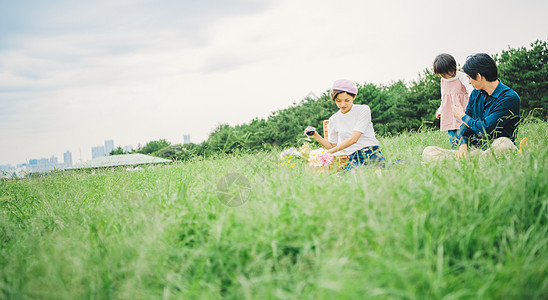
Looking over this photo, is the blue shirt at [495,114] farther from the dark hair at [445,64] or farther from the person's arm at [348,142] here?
the person's arm at [348,142]

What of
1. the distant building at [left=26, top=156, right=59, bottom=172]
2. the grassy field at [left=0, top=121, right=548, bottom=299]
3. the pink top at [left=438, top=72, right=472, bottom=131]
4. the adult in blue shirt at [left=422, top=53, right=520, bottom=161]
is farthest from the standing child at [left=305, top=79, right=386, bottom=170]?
the distant building at [left=26, top=156, right=59, bottom=172]

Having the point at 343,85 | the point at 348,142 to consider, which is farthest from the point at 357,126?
the point at 343,85

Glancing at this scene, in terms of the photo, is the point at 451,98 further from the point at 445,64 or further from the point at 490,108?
the point at 490,108

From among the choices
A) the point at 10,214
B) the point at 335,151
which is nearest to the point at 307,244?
the point at 335,151

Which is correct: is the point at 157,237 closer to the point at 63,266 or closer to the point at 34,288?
the point at 63,266

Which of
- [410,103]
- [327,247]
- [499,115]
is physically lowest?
[327,247]

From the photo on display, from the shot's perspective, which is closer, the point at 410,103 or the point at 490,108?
the point at 490,108

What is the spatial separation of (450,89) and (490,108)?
1231 millimetres

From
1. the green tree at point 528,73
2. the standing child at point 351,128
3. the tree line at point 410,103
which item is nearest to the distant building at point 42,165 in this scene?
the standing child at point 351,128

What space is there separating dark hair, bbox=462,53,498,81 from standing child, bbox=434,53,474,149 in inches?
33.1

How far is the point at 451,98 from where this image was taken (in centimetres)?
497

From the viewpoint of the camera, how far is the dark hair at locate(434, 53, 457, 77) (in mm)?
4594

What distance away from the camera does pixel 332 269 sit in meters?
1.65

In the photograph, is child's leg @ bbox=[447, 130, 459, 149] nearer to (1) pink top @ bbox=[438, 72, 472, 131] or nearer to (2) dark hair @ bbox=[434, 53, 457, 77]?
(1) pink top @ bbox=[438, 72, 472, 131]
